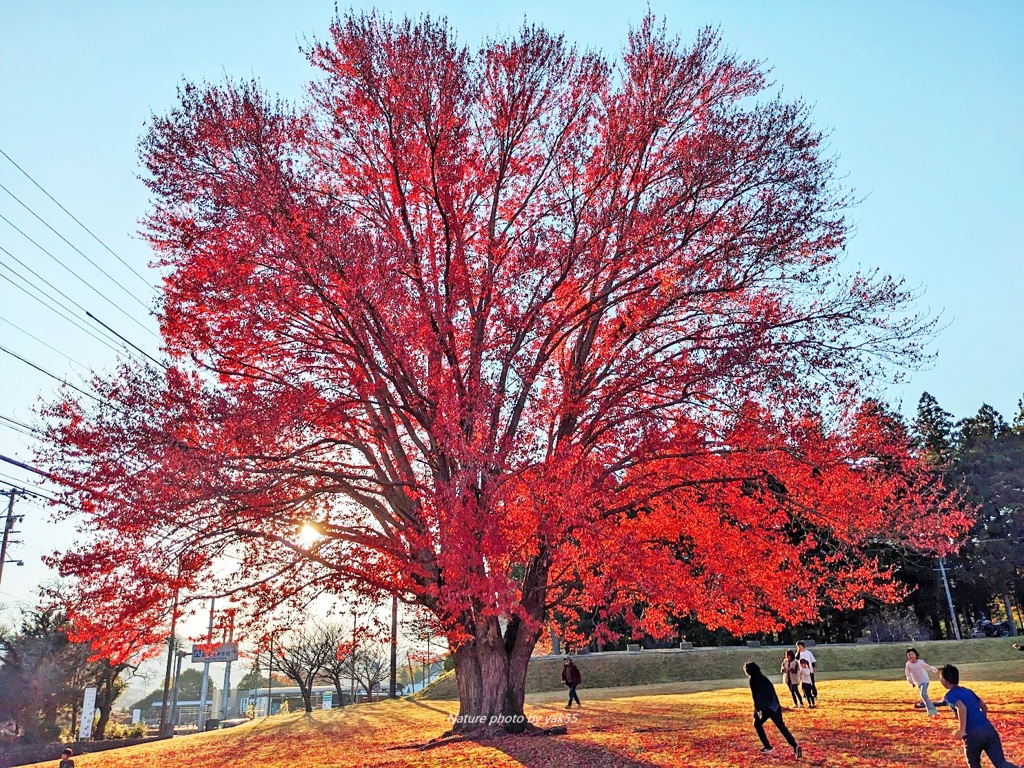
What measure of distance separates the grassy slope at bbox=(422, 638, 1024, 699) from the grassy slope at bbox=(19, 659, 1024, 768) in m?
10.1

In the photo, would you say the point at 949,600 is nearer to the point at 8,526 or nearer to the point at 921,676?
the point at 921,676

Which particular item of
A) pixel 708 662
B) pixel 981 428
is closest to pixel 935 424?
pixel 981 428

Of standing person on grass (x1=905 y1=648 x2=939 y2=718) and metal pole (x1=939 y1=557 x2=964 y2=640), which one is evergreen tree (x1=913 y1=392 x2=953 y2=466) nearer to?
metal pole (x1=939 y1=557 x2=964 y2=640)

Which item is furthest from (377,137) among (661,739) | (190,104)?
(661,739)

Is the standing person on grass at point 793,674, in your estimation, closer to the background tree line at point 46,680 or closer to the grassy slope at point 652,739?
the grassy slope at point 652,739

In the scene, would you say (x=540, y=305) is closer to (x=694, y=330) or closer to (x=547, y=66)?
(x=694, y=330)

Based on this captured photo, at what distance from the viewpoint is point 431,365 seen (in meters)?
13.1

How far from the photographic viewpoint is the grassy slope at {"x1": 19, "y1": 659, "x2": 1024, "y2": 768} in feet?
32.2

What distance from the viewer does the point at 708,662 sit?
35.9 m

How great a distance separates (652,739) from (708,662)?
86.3 feet

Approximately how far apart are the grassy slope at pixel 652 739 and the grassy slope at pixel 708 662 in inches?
397

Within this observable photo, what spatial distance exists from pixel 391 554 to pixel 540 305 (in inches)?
211

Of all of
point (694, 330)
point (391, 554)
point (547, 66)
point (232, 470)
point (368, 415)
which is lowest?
point (391, 554)

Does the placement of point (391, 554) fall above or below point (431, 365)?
below
